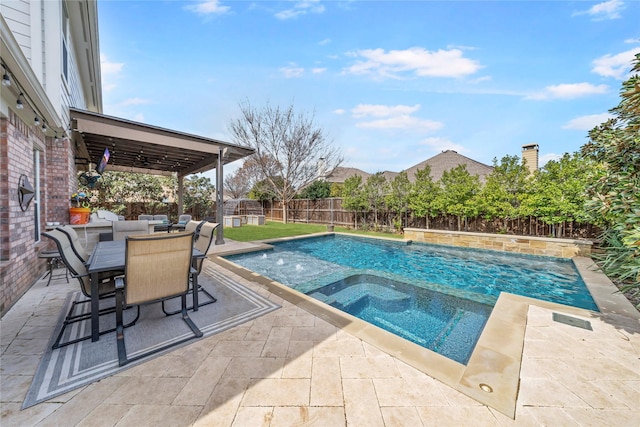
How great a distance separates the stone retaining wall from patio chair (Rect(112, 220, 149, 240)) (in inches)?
340

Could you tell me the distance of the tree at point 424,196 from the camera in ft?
33.0

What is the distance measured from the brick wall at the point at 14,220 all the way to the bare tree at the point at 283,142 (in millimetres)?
13376

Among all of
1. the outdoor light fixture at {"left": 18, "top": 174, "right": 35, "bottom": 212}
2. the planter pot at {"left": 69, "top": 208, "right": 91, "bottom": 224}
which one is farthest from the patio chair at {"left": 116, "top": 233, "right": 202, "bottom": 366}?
the planter pot at {"left": 69, "top": 208, "right": 91, "bottom": 224}

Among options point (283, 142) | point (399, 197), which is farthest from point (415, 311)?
point (283, 142)

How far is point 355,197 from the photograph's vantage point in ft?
41.9

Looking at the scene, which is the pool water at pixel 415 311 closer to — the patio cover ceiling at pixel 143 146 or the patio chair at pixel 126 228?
the patio chair at pixel 126 228

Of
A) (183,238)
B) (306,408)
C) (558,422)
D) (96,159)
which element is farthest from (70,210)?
(558,422)

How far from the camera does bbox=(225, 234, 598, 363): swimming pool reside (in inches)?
166

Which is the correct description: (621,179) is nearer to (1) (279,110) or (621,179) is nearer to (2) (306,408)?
(2) (306,408)

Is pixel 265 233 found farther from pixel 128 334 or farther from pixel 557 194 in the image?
pixel 557 194

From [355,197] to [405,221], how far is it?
8.94ft

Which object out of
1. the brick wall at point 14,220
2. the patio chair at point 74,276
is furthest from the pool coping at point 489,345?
the brick wall at point 14,220

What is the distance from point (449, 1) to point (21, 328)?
10.1 metres

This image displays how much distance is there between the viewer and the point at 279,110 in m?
17.1
